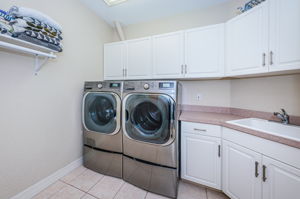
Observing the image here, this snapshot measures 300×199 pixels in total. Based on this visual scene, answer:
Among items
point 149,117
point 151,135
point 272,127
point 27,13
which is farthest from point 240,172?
point 27,13

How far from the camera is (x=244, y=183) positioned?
1.14 m

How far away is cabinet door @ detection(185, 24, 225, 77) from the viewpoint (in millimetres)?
1621

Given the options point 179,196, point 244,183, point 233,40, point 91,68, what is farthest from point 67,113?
point 233,40

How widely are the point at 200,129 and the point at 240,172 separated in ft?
1.70

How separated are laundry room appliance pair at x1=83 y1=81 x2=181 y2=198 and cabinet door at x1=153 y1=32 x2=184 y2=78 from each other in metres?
0.42

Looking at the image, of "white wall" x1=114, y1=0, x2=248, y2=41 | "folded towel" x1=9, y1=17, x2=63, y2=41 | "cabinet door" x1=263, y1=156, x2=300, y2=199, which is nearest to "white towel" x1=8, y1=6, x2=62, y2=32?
"folded towel" x1=9, y1=17, x2=63, y2=41

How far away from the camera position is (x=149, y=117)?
1.53m

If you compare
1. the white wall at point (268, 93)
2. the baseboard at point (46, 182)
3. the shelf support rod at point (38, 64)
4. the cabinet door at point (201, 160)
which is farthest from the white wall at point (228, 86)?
the baseboard at point (46, 182)

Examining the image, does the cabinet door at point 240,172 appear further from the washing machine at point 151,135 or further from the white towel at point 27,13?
the white towel at point 27,13

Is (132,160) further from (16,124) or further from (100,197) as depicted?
(16,124)

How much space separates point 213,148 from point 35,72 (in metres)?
2.18

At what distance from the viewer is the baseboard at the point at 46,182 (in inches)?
51.3

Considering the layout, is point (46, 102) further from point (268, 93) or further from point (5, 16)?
point (268, 93)

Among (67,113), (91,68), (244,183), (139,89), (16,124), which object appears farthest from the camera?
(91,68)
